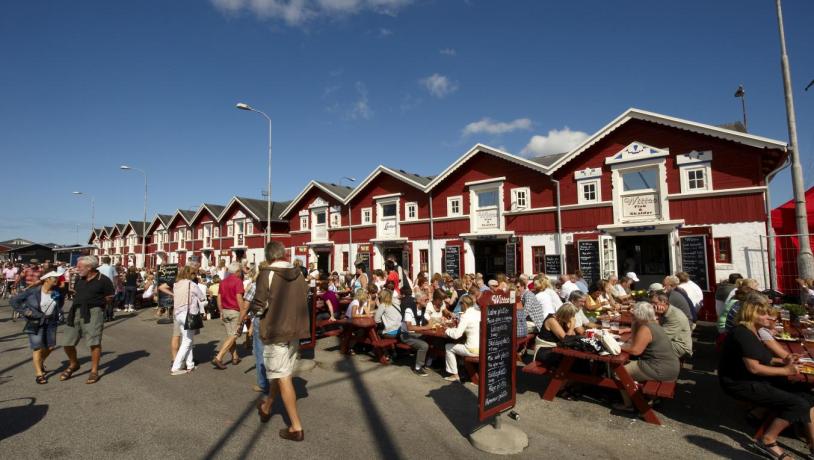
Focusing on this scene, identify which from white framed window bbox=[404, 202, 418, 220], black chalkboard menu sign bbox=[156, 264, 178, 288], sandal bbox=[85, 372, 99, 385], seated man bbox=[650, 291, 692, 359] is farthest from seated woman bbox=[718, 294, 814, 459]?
black chalkboard menu sign bbox=[156, 264, 178, 288]

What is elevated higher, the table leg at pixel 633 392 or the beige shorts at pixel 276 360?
the beige shorts at pixel 276 360

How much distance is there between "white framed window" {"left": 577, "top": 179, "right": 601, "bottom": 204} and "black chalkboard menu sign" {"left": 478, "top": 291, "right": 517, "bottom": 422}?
38.6 ft

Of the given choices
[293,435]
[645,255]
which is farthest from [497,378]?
[645,255]

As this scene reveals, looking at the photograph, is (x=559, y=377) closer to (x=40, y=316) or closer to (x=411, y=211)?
(x=40, y=316)

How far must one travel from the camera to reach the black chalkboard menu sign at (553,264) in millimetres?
15823

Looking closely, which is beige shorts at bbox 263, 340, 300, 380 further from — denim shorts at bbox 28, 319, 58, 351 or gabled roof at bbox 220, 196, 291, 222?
gabled roof at bbox 220, 196, 291, 222

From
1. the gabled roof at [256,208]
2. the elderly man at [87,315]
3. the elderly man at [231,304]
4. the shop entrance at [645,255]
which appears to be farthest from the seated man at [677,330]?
the gabled roof at [256,208]

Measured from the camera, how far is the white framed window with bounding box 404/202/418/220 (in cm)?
2103

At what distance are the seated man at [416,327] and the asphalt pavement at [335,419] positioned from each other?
0.30 m

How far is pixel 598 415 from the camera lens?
5234 millimetres

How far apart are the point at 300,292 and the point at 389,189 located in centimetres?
1779

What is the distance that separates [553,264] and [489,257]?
3.62 meters

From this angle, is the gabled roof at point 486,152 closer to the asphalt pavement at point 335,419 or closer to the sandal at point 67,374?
the asphalt pavement at point 335,419

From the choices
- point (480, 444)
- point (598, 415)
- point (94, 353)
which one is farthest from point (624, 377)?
point (94, 353)
